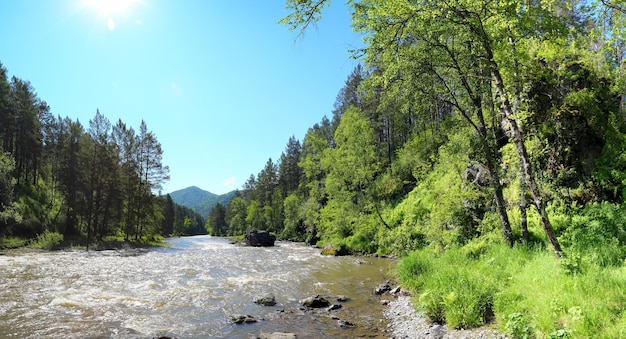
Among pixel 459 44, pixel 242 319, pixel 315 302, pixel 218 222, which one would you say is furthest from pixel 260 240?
pixel 218 222

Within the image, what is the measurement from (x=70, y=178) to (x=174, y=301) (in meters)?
38.3

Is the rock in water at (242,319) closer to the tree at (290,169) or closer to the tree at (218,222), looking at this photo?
the tree at (290,169)

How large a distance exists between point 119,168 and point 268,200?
172 ft

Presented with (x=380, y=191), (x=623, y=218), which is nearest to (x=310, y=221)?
(x=380, y=191)

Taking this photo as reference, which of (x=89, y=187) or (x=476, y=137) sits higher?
(x=89, y=187)

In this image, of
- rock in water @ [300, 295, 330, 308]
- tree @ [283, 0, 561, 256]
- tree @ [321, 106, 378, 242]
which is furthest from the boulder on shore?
tree @ [283, 0, 561, 256]

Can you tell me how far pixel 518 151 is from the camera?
30.8 ft

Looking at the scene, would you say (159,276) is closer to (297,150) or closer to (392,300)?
(392,300)

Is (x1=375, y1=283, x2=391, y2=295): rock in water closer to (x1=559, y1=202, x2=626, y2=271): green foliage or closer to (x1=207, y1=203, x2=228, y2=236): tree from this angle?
(x1=559, y1=202, x2=626, y2=271): green foliage


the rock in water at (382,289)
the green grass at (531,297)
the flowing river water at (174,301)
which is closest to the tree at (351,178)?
the flowing river water at (174,301)

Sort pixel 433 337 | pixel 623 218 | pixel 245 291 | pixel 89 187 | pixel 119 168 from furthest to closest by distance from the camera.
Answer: pixel 119 168 < pixel 89 187 < pixel 245 291 < pixel 623 218 < pixel 433 337

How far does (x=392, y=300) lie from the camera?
12961mm

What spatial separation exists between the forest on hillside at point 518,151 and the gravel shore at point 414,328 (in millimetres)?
326

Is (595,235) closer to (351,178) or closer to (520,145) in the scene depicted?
(520,145)
